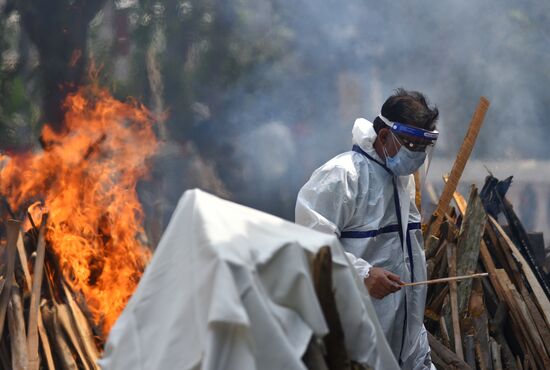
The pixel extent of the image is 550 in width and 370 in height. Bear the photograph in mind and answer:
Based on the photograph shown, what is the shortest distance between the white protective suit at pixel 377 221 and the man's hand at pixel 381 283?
0.17 m

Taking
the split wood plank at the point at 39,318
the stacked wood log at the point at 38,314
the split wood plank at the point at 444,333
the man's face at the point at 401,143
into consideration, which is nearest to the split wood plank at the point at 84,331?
the stacked wood log at the point at 38,314

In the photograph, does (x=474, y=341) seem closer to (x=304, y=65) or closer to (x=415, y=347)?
(x=415, y=347)

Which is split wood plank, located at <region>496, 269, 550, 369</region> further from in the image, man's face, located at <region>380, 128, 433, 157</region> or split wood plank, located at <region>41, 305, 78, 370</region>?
split wood plank, located at <region>41, 305, 78, 370</region>

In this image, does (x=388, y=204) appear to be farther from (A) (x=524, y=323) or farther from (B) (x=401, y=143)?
(A) (x=524, y=323)

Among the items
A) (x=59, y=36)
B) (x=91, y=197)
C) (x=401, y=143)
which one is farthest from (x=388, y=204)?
(x=59, y=36)

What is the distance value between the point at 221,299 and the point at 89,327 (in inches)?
174

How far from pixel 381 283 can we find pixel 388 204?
2.17ft

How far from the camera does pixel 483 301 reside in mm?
6527

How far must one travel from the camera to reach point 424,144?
469 cm

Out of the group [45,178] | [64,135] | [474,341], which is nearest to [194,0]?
[64,135]

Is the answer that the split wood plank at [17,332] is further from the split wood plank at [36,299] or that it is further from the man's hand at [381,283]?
the man's hand at [381,283]

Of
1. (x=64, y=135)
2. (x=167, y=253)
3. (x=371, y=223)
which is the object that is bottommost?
(x=64, y=135)

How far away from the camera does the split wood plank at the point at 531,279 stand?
628 centimetres

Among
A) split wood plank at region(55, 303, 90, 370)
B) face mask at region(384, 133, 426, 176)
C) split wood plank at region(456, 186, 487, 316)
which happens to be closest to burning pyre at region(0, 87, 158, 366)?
split wood plank at region(55, 303, 90, 370)
